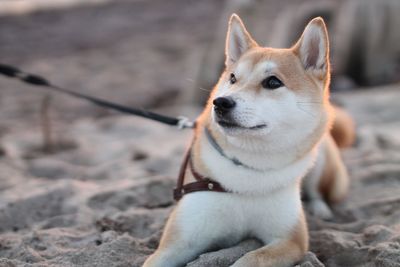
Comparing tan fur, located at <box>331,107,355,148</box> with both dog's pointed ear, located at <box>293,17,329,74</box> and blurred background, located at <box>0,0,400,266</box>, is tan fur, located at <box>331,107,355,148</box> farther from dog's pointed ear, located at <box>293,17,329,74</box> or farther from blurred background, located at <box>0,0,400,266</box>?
dog's pointed ear, located at <box>293,17,329,74</box>

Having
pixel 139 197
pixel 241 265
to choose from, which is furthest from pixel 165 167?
pixel 241 265

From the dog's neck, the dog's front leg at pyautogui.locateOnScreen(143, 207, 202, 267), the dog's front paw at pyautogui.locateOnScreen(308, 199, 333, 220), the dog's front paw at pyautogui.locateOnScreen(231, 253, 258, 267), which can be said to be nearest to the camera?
the dog's front paw at pyautogui.locateOnScreen(231, 253, 258, 267)

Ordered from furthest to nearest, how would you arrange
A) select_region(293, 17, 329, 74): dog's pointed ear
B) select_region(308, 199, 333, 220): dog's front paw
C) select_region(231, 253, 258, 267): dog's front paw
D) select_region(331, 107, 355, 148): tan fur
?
select_region(331, 107, 355, 148): tan fur, select_region(308, 199, 333, 220): dog's front paw, select_region(293, 17, 329, 74): dog's pointed ear, select_region(231, 253, 258, 267): dog's front paw

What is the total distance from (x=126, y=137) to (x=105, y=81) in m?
2.28

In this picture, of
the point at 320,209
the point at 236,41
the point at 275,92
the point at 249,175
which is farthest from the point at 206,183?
the point at 320,209

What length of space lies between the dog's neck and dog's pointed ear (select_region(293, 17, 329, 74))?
486mm

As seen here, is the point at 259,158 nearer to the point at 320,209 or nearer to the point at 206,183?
the point at 206,183

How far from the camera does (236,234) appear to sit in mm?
3080

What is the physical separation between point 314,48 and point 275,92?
1.26ft

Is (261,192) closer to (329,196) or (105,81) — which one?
(329,196)

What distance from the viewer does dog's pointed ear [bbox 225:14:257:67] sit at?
3.36 meters

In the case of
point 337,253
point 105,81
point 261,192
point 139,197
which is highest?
point 261,192

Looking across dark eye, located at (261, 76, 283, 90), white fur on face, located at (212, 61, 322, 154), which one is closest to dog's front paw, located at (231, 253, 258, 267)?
white fur on face, located at (212, 61, 322, 154)

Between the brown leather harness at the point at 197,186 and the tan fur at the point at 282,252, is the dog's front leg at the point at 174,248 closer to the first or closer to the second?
the brown leather harness at the point at 197,186
